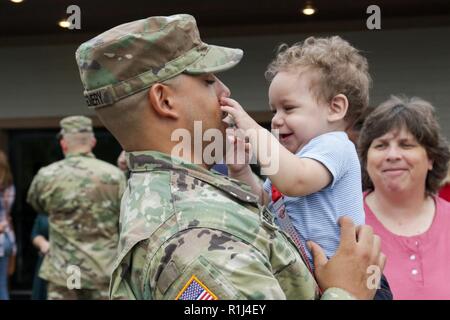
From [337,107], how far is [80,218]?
368 centimetres

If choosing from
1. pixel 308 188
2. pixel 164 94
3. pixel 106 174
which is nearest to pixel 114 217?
pixel 106 174

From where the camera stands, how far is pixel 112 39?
1.65m

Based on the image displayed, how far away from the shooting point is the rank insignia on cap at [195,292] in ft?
4.81

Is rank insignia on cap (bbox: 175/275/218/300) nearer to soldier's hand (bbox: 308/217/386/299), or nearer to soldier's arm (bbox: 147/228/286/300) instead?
soldier's arm (bbox: 147/228/286/300)

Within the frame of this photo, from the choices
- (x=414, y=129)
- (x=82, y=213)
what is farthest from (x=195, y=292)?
(x=82, y=213)

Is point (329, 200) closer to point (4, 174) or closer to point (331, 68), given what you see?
point (331, 68)

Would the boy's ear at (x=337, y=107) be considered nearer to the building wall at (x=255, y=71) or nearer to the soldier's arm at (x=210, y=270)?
the soldier's arm at (x=210, y=270)

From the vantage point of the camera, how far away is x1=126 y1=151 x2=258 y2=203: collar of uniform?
5.46 ft

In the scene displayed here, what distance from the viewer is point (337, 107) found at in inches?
94.2

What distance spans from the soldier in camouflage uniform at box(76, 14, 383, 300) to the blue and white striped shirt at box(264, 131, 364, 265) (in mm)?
349

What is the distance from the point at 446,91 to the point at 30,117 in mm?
4531

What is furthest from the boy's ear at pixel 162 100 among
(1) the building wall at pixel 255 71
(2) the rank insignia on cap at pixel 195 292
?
(1) the building wall at pixel 255 71

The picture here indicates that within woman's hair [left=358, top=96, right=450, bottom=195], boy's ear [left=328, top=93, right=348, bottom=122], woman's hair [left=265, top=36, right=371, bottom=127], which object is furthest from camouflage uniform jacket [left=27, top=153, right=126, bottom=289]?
boy's ear [left=328, top=93, right=348, bottom=122]
